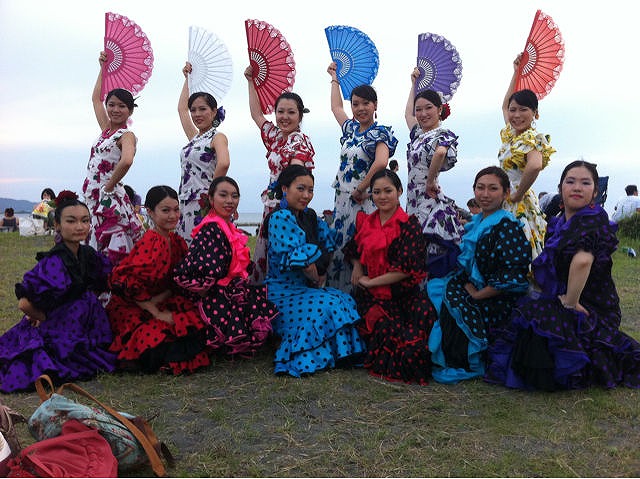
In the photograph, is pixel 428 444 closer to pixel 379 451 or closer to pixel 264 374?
pixel 379 451

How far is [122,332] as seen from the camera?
14.4ft

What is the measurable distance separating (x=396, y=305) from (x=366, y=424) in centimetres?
131

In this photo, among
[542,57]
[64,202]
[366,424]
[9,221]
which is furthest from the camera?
[9,221]

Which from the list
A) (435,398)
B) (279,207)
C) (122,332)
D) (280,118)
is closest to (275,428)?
(435,398)

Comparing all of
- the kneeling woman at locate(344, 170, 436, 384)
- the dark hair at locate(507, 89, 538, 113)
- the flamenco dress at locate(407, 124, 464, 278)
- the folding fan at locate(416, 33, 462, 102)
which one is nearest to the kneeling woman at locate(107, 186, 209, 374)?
the kneeling woman at locate(344, 170, 436, 384)

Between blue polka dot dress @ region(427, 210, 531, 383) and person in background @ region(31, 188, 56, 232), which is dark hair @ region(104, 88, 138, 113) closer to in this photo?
blue polka dot dress @ region(427, 210, 531, 383)

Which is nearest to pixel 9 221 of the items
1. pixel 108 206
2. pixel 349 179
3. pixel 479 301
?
pixel 108 206

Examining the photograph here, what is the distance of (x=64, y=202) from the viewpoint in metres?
4.28

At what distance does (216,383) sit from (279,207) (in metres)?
1.55

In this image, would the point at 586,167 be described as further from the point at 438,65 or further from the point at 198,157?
Result: the point at 198,157

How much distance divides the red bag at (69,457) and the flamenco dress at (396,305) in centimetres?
214

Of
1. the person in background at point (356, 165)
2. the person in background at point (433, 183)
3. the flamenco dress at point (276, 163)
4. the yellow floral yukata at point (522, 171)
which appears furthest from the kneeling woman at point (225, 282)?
the yellow floral yukata at point (522, 171)

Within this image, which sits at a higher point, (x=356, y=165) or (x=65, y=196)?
(x=356, y=165)

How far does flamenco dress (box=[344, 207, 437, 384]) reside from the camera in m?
4.20
